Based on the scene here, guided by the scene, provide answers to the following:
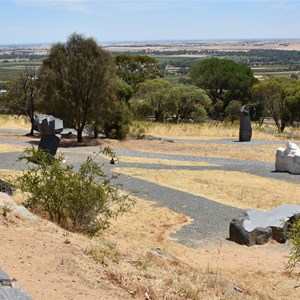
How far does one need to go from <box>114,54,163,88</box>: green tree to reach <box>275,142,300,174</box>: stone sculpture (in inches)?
1607

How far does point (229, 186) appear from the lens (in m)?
19.8

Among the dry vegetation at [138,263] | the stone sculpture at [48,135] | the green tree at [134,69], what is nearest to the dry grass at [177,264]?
the dry vegetation at [138,263]

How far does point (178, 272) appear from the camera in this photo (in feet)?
31.1

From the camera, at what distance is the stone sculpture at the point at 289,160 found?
74.6ft

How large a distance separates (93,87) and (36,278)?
23.9 meters

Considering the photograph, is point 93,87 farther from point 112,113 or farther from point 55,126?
point 55,126

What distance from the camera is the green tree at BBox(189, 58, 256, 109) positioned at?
63.1 m

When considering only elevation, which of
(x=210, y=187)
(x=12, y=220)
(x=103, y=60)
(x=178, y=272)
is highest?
(x=103, y=60)

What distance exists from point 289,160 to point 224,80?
41.9 m

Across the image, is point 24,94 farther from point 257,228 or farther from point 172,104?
point 257,228

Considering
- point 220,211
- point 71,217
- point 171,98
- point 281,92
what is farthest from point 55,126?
point 281,92

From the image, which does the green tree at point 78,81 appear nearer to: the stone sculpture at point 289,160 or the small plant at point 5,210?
the stone sculpture at point 289,160

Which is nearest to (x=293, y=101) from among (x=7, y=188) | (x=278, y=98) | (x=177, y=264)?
(x=278, y=98)

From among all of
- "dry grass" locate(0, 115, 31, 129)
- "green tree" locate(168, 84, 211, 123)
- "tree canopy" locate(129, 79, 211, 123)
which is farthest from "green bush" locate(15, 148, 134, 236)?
"green tree" locate(168, 84, 211, 123)
